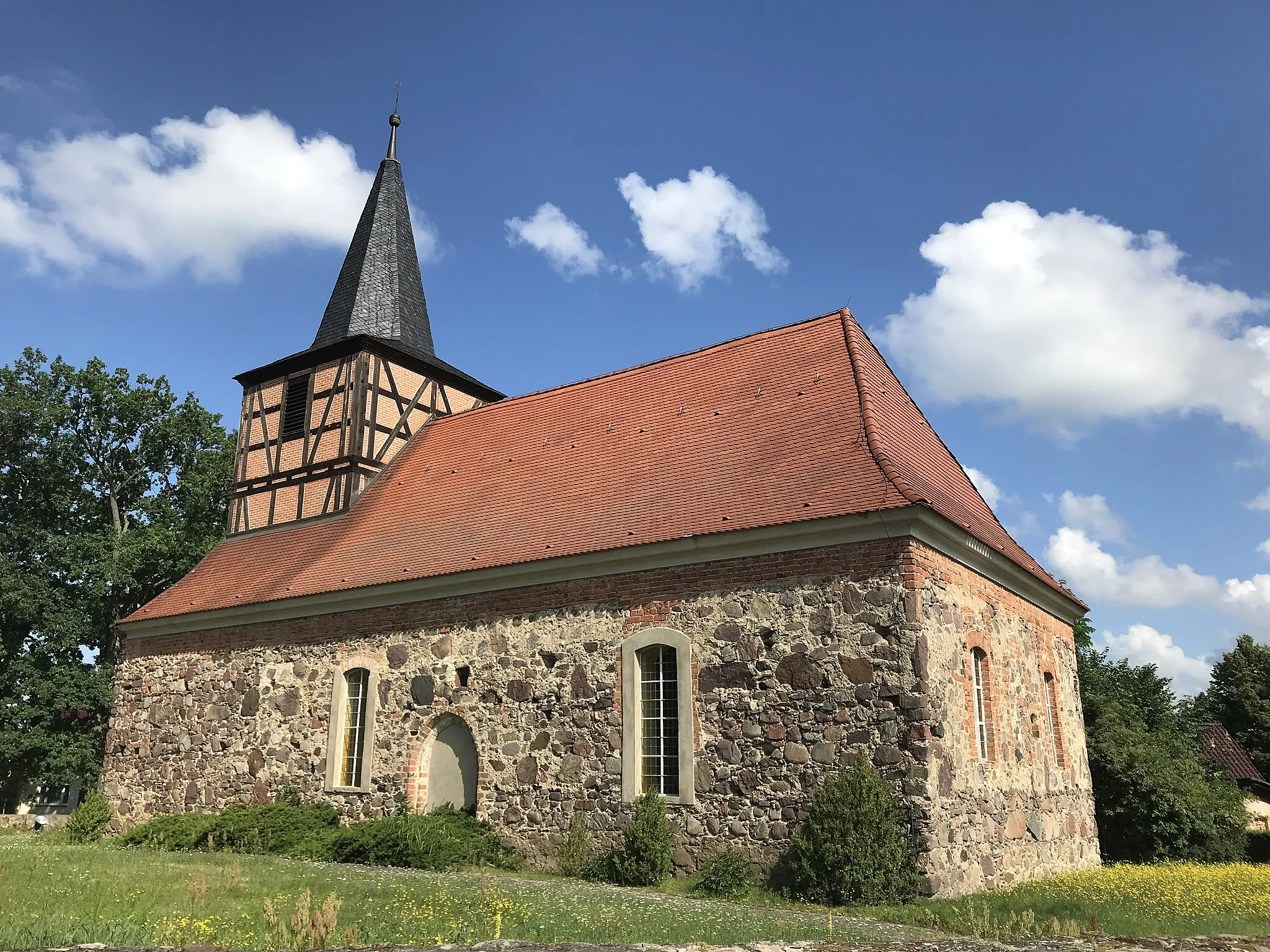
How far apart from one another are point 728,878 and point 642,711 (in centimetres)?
247

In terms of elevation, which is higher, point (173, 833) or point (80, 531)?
point (80, 531)

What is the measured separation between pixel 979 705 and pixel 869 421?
12.7 ft

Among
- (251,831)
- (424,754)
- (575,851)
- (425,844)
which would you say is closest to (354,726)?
(424,754)

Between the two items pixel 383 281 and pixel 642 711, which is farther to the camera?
pixel 383 281

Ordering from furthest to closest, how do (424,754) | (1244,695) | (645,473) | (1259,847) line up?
(1244,695)
(1259,847)
(645,473)
(424,754)

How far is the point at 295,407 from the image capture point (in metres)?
20.7

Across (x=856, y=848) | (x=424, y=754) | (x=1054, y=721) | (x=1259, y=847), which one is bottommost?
(x=1259, y=847)

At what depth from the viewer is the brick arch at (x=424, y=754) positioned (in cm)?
1414

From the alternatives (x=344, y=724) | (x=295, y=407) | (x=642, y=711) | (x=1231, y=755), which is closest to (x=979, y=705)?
(x=642, y=711)

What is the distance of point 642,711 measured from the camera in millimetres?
12664

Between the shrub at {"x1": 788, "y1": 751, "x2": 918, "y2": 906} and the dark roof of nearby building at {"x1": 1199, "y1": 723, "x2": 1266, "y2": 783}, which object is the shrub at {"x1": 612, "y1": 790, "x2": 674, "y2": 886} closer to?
the shrub at {"x1": 788, "y1": 751, "x2": 918, "y2": 906}

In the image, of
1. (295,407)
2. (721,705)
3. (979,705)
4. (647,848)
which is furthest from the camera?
(295,407)

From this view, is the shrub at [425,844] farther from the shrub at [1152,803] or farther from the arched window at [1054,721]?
the shrub at [1152,803]

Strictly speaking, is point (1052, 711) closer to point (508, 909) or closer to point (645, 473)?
point (645, 473)
